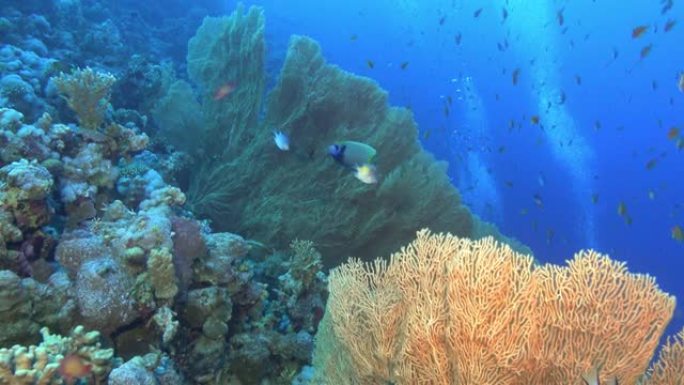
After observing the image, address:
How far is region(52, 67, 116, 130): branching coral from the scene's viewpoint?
4.73 metres

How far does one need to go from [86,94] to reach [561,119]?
145 ft

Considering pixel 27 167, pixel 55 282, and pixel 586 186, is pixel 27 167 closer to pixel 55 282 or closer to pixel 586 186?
pixel 55 282

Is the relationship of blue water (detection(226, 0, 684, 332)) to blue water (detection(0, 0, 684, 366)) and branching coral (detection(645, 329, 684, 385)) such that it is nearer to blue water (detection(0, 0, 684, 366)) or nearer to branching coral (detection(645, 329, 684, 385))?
blue water (detection(0, 0, 684, 366))

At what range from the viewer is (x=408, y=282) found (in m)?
3.71

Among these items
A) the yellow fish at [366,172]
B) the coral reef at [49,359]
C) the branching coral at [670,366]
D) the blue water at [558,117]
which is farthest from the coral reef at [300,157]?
the blue water at [558,117]

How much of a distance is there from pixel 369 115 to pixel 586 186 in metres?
41.6

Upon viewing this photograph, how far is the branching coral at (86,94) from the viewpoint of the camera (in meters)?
4.73

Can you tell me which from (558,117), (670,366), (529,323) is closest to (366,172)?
(529,323)

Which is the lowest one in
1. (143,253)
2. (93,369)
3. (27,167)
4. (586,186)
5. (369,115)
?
(93,369)

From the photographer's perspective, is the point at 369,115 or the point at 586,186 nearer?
the point at 369,115

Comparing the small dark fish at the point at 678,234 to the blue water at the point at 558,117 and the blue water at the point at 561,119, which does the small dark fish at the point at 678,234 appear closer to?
the blue water at the point at 558,117

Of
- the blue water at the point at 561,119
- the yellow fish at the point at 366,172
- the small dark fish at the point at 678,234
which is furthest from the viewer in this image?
the blue water at the point at 561,119

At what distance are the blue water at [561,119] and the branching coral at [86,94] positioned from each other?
19.0m

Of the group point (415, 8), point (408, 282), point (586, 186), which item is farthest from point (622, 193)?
point (408, 282)
